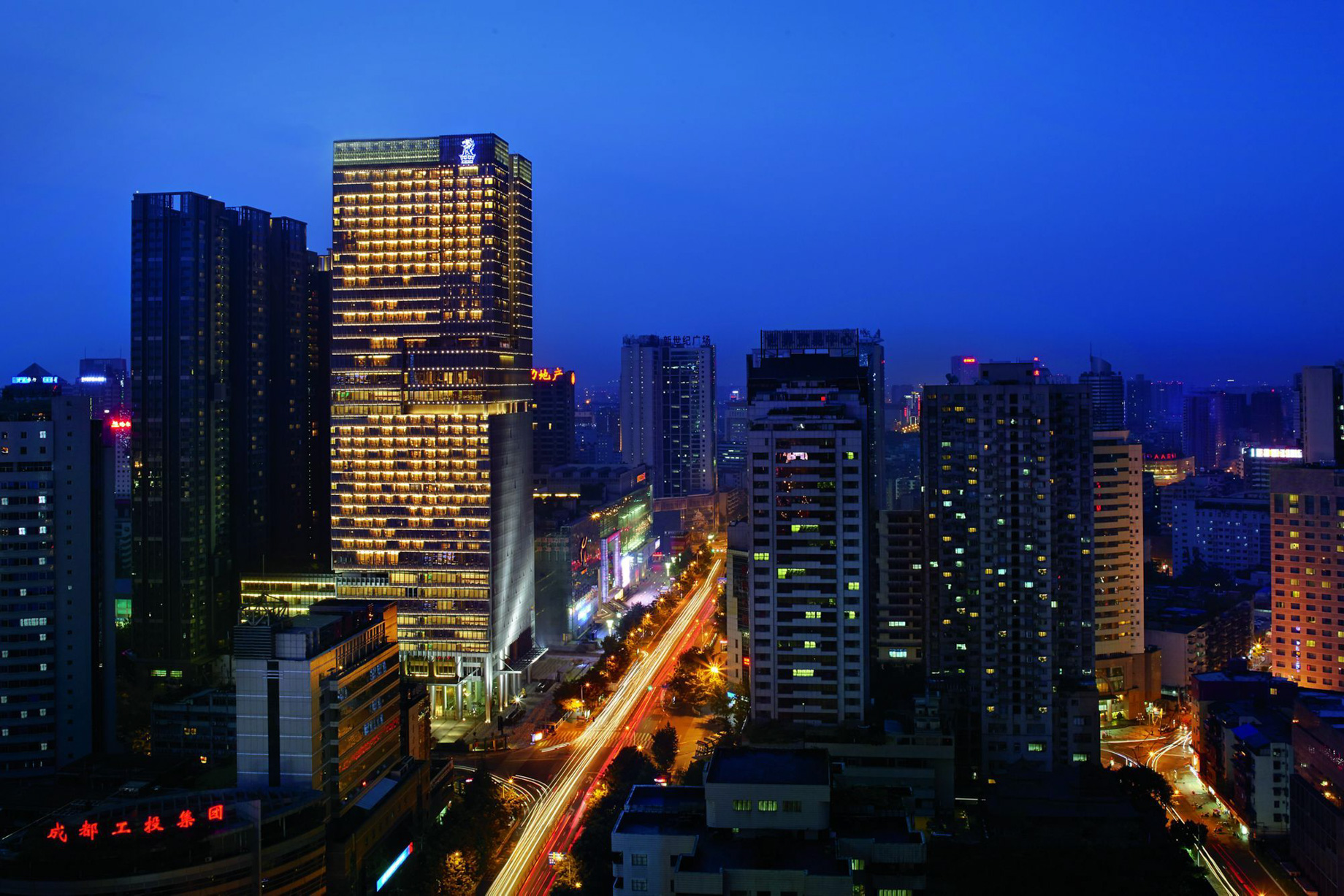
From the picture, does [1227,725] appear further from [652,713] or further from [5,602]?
[5,602]

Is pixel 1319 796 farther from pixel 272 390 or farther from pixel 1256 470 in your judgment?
pixel 1256 470

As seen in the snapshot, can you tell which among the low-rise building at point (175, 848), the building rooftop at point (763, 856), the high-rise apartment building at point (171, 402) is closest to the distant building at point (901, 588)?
the building rooftop at point (763, 856)

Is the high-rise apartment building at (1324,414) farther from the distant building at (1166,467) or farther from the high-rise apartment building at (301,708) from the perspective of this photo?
the distant building at (1166,467)

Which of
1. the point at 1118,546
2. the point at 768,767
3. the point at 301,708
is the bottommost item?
the point at 768,767

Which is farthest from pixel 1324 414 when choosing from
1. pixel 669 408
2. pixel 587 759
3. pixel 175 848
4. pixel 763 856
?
pixel 669 408

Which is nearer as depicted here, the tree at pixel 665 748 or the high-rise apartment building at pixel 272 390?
the tree at pixel 665 748

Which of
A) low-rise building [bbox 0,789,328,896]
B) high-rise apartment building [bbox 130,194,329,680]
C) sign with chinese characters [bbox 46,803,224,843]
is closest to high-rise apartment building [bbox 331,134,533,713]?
high-rise apartment building [bbox 130,194,329,680]
